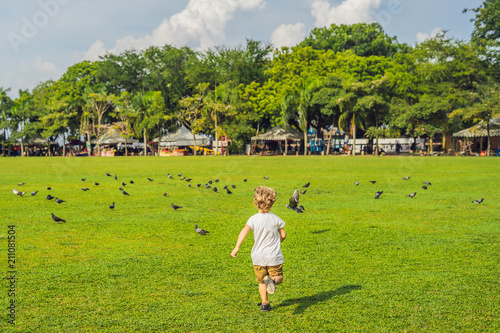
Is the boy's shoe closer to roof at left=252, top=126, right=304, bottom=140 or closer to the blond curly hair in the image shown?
the blond curly hair

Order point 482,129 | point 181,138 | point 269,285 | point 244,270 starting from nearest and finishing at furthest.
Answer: point 269,285
point 244,270
point 482,129
point 181,138

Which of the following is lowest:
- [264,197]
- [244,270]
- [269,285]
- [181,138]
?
[244,270]

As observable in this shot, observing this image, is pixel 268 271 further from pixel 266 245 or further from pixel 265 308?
pixel 265 308

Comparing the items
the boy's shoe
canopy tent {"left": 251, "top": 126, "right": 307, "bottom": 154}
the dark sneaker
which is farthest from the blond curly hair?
canopy tent {"left": 251, "top": 126, "right": 307, "bottom": 154}

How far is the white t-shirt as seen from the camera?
5.19 meters

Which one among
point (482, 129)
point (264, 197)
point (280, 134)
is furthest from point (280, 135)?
point (264, 197)

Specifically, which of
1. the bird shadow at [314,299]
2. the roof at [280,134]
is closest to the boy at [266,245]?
the bird shadow at [314,299]

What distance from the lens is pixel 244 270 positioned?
6.71 metres

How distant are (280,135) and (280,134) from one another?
173mm

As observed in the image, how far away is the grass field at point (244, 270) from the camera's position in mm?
4879

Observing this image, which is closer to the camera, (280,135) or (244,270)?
(244,270)

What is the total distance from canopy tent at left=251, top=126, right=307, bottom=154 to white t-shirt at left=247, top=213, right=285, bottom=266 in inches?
2262

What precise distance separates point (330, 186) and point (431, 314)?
1336 centimetres

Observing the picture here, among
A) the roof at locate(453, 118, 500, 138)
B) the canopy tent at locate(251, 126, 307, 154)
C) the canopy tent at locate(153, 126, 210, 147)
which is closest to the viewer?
the roof at locate(453, 118, 500, 138)
